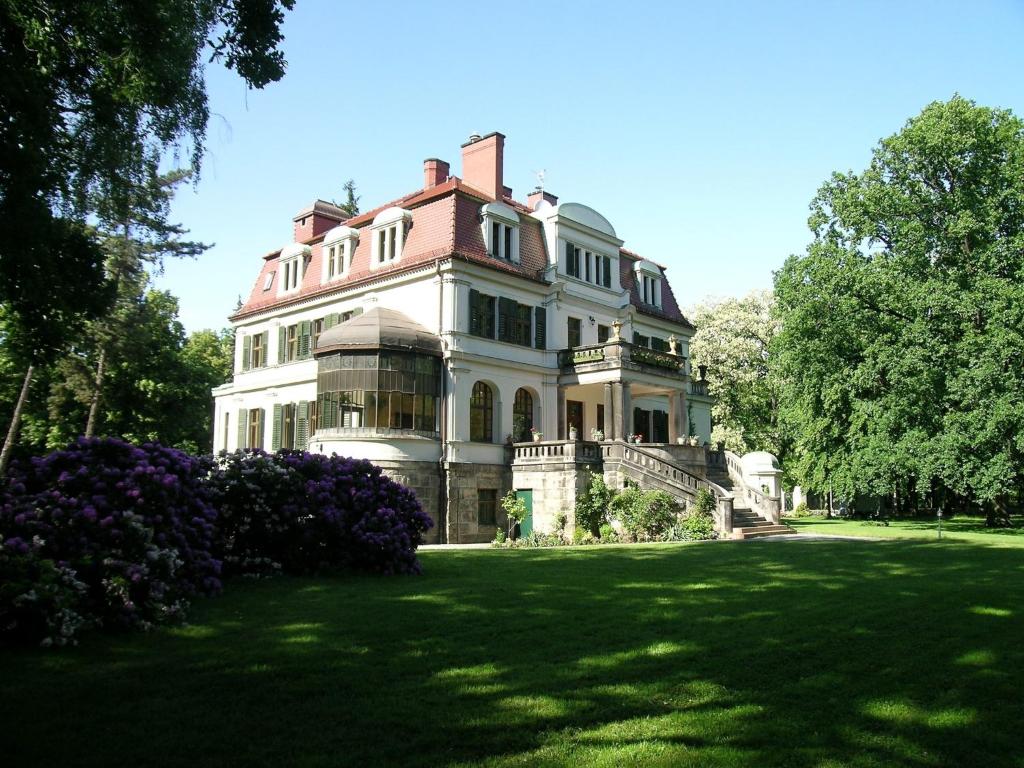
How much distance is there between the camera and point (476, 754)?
17.6 ft

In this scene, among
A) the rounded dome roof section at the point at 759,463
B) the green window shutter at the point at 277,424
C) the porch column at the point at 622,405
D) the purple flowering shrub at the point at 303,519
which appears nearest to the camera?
the purple flowering shrub at the point at 303,519

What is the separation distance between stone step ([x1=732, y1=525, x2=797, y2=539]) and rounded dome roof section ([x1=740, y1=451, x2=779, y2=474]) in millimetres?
16178

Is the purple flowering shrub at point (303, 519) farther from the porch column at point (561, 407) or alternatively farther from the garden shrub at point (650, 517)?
the porch column at point (561, 407)

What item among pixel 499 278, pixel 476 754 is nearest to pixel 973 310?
pixel 499 278

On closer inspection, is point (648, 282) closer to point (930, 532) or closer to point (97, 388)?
point (930, 532)

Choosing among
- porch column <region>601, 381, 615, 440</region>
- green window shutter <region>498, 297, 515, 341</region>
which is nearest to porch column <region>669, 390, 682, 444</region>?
porch column <region>601, 381, 615, 440</region>

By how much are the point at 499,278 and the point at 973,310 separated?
58.2 ft

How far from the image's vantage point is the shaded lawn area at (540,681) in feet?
17.9

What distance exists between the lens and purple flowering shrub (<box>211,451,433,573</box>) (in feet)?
42.3

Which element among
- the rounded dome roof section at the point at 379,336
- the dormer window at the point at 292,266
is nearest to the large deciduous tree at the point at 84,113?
the rounded dome roof section at the point at 379,336

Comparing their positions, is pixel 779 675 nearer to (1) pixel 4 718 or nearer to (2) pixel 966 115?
(1) pixel 4 718

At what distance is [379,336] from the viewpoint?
92.0 feet

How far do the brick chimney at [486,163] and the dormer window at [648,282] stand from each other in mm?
8163

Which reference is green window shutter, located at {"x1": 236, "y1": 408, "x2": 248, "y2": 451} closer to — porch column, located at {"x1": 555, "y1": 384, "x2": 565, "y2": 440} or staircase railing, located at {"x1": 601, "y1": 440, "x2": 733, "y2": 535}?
porch column, located at {"x1": 555, "y1": 384, "x2": 565, "y2": 440}
